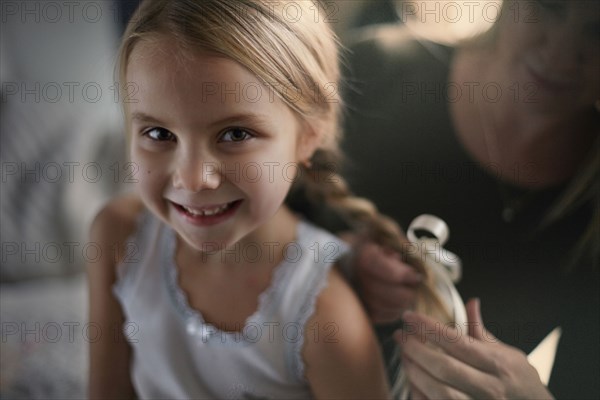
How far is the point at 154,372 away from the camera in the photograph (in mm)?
706

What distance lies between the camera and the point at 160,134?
0.57 m

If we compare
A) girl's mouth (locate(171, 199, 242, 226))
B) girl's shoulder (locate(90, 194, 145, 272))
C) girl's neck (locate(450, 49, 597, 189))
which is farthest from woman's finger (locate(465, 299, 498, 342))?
girl's shoulder (locate(90, 194, 145, 272))

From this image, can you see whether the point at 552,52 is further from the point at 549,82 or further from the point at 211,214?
the point at 211,214

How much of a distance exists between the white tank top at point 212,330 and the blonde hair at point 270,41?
12 cm

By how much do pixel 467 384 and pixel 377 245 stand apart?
6.7 inches

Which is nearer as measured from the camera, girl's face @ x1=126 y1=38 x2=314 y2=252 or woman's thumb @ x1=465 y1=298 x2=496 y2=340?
girl's face @ x1=126 y1=38 x2=314 y2=252

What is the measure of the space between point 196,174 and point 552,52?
35 centimetres

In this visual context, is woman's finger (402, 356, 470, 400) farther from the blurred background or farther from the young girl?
the blurred background

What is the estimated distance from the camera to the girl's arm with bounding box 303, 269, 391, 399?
0.64m

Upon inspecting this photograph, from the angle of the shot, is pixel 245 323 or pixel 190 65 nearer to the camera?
pixel 190 65

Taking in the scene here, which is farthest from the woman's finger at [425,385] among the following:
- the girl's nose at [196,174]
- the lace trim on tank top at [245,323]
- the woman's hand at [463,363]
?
the girl's nose at [196,174]

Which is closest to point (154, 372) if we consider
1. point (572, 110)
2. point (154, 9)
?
point (154, 9)

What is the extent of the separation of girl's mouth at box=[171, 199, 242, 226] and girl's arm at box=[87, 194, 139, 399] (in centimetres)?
16

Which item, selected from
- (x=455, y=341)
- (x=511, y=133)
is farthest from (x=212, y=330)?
(x=511, y=133)
